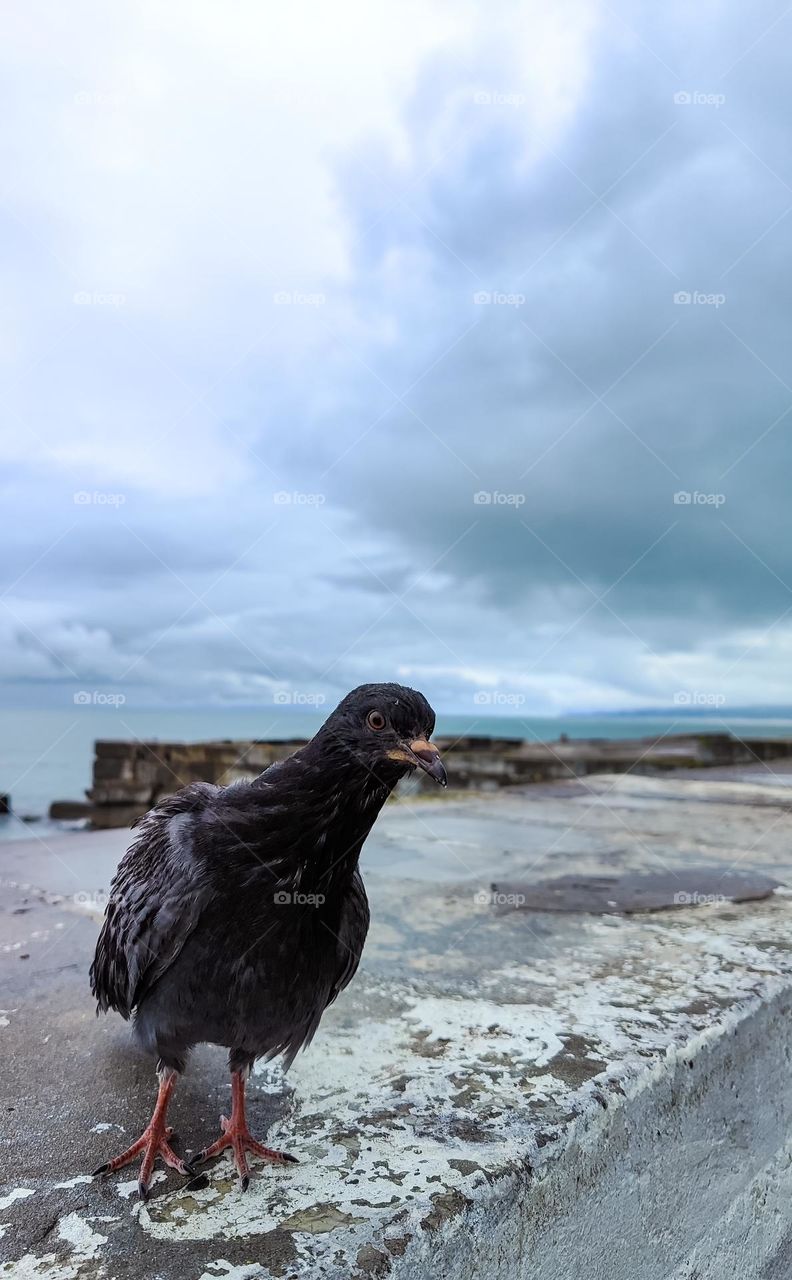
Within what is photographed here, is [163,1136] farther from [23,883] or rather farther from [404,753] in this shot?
[23,883]

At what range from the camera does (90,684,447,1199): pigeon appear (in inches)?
81.0

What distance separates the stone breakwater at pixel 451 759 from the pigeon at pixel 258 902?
13558 millimetres

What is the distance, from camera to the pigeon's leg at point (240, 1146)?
2008 millimetres

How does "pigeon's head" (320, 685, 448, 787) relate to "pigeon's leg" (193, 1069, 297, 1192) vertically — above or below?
above

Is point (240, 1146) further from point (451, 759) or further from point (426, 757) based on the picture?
point (451, 759)

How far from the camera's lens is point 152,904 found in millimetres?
2125

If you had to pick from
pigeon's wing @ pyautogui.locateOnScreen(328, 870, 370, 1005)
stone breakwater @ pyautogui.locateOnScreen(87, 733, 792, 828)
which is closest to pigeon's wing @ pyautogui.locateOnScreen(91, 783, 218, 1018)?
pigeon's wing @ pyautogui.locateOnScreen(328, 870, 370, 1005)

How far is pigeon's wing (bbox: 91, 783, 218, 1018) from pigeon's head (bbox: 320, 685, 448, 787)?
1.59 ft
